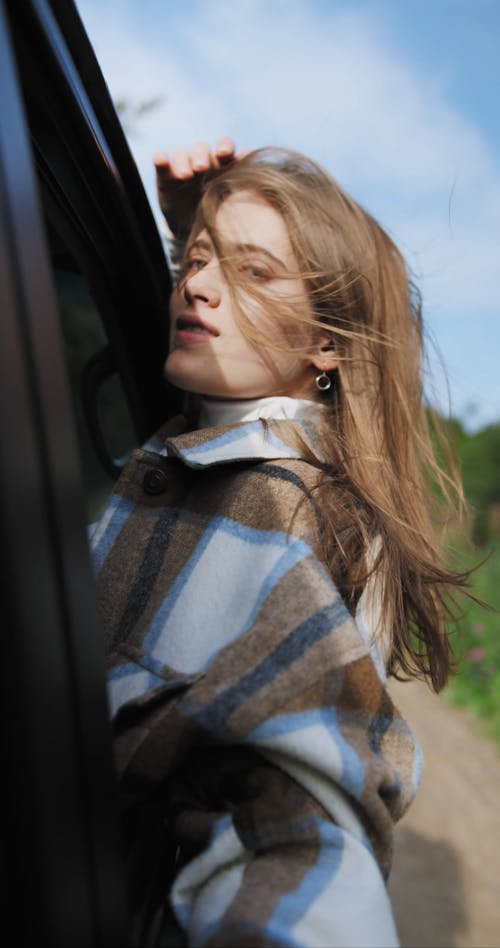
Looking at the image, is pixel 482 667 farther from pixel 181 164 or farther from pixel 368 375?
pixel 181 164

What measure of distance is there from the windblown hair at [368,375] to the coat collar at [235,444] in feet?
0.25

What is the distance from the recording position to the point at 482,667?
18.2 ft

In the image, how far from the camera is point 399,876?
340 centimetres

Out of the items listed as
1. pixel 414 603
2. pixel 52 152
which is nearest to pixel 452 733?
pixel 414 603

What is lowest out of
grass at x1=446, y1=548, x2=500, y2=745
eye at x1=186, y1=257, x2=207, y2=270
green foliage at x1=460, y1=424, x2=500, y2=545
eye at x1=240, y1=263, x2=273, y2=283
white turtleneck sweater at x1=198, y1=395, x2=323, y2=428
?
green foliage at x1=460, y1=424, x2=500, y2=545

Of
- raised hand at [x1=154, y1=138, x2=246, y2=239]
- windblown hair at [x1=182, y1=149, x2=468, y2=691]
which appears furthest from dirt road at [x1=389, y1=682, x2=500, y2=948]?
raised hand at [x1=154, y1=138, x2=246, y2=239]

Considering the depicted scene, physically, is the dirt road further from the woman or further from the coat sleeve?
the coat sleeve

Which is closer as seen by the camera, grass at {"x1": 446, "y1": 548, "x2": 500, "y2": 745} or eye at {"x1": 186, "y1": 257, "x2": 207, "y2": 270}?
eye at {"x1": 186, "y1": 257, "x2": 207, "y2": 270}

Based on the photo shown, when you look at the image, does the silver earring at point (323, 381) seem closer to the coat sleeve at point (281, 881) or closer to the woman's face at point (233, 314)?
the woman's face at point (233, 314)

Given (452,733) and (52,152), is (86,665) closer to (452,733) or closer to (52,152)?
(52,152)

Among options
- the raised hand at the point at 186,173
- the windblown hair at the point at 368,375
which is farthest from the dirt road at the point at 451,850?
the raised hand at the point at 186,173

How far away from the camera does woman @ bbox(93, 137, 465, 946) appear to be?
3.48ft

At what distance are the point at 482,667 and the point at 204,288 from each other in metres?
4.45

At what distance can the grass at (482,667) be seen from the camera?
5148mm
